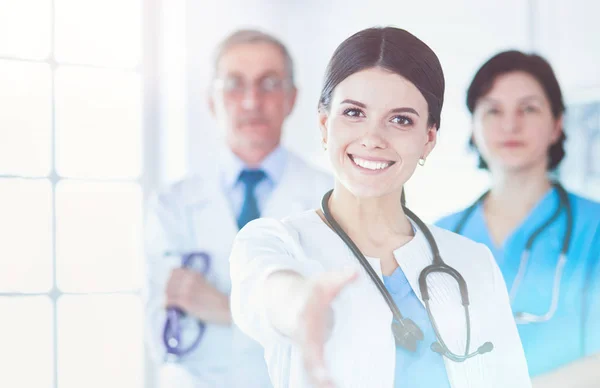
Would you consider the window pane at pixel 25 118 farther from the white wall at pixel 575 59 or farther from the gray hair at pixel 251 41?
the white wall at pixel 575 59

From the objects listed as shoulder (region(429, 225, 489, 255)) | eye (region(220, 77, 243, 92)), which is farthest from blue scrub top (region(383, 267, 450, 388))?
eye (region(220, 77, 243, 92))

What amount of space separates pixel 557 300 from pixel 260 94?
0.62 m

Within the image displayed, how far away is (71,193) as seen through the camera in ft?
3.68

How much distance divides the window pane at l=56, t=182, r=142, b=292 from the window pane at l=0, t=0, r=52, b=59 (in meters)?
0.21

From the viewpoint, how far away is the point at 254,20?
3.96 ft

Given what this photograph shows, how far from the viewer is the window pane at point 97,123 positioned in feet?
3.70

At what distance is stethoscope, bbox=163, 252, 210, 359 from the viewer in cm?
117

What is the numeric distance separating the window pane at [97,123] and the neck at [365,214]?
0.36 meters

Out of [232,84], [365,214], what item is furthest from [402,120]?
[232,84]

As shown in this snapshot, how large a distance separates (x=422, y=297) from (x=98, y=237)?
51 centimetres

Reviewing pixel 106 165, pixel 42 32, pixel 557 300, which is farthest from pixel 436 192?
pixel 42 32

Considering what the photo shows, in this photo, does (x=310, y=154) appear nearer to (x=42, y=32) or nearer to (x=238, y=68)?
(x=238, y=68)

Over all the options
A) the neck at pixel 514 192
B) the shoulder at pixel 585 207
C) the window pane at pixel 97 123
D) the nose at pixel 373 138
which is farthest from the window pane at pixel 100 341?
the shoulder at pixel 585 207

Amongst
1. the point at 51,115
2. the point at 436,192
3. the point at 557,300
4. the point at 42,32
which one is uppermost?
the point at 42,32
